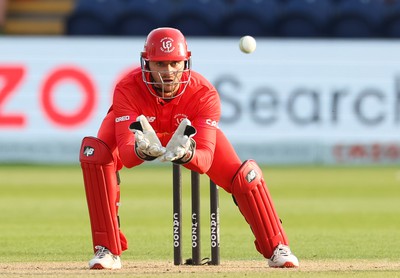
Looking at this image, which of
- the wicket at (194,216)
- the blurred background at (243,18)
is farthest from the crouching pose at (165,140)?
the blurred background at (243,18)

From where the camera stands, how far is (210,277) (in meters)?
5.89

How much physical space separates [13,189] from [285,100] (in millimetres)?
4338

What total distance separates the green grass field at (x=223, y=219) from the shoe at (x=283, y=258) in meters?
0.07

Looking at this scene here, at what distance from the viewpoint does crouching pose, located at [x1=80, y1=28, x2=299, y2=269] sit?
6.20 metres

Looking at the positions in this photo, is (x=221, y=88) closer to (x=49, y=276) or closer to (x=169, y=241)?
(x=169, y=241)

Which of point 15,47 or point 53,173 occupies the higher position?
point 15,47

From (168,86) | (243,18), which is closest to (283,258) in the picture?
(168,86)

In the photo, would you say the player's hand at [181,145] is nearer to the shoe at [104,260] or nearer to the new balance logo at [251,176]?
the new balance logo at [251,176]

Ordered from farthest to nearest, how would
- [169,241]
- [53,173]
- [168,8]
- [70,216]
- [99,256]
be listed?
[168,8] → [53,173] → [70,216] → [169,241] → [99,256]

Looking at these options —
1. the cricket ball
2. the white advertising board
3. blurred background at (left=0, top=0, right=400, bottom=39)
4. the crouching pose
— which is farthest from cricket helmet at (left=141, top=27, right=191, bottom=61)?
blurred background at (left=0, top=0, right=400, bottom=39)

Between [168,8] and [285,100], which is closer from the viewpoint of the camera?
[285,100]

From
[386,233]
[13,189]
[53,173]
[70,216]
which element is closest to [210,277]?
[386,233]

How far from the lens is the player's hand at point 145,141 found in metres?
A: 5.71

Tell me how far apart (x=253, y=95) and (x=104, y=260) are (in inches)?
368
